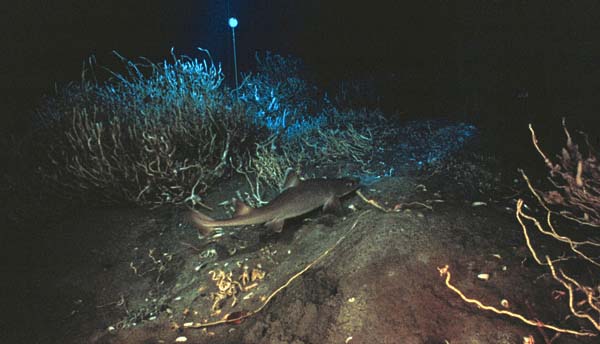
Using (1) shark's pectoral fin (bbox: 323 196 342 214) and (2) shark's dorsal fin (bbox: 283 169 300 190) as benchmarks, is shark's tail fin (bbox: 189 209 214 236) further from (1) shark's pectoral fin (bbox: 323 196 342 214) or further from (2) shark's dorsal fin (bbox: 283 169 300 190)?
(1) shark's pectoral fin (bbox: 323 196 342 214)

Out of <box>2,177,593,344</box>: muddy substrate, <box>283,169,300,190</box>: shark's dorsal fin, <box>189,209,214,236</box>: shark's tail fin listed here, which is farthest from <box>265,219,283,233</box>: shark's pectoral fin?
<box>189,209,214,236</box>: shark's tail fin

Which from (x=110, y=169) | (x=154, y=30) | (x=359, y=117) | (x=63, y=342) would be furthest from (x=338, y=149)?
(x=154, y=30)

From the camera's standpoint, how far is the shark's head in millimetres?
3844

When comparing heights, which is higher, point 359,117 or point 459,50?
point 459,50

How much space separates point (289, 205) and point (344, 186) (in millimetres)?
701

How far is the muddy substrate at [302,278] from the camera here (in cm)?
219

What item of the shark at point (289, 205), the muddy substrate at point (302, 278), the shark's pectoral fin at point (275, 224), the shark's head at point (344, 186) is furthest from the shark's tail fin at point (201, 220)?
the shark's head at point (344, 186)

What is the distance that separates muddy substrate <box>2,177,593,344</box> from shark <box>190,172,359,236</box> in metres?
0.24

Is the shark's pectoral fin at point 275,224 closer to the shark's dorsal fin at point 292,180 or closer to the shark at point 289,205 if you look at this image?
the shark at point 289,205

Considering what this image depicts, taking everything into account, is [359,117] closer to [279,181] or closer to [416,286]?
[279,181]

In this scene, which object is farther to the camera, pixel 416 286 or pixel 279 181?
pixel 279 181

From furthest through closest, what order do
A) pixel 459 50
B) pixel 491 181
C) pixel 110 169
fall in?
pixel 459 50
pixel 110 169
pixel 491 181

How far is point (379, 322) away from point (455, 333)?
0.45m

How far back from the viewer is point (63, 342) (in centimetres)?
320
